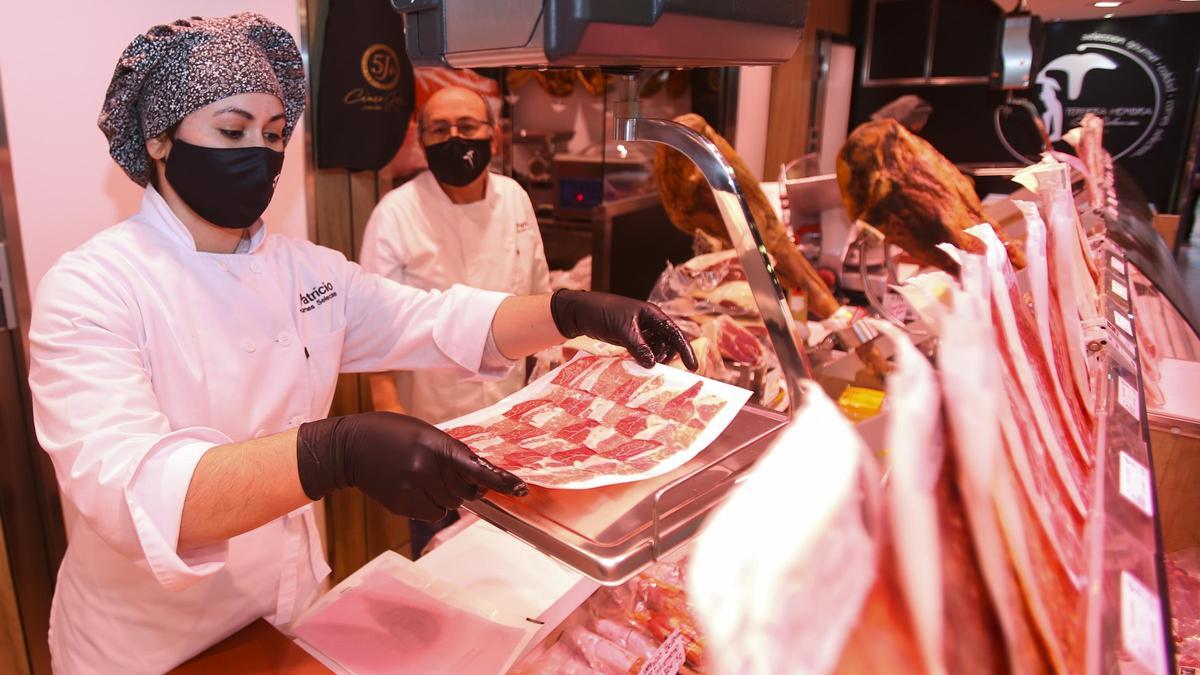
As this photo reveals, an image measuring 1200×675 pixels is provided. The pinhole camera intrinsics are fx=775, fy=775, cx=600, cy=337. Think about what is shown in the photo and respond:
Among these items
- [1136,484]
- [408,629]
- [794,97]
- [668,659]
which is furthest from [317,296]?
[794,97]

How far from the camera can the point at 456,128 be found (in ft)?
8.66

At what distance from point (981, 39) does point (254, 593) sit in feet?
23.0

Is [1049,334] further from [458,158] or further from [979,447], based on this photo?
[458,158]

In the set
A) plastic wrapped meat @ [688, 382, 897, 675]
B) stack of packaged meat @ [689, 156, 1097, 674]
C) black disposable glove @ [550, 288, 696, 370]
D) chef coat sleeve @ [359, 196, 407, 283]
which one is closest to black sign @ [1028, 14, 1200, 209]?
chef coat sleeve @ [359, 196, 407, 283]

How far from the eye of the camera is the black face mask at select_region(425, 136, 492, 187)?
265 centimetres

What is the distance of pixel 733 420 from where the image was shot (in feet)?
3.57

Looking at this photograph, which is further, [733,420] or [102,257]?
[102,257]

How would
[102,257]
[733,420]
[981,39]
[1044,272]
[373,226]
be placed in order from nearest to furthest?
[1044,272], [733,420], [102,257], [373,226], [981,39]

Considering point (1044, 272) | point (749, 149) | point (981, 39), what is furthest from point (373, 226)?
point (981, 39)

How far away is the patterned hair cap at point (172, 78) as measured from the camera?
1.34 meters

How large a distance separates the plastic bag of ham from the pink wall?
1.65 meters

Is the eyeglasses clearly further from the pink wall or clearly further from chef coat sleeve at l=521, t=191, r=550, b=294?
the pink wall

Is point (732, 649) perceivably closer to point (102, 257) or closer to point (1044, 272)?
point (1044, 272)

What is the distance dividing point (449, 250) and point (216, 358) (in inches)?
55.7
